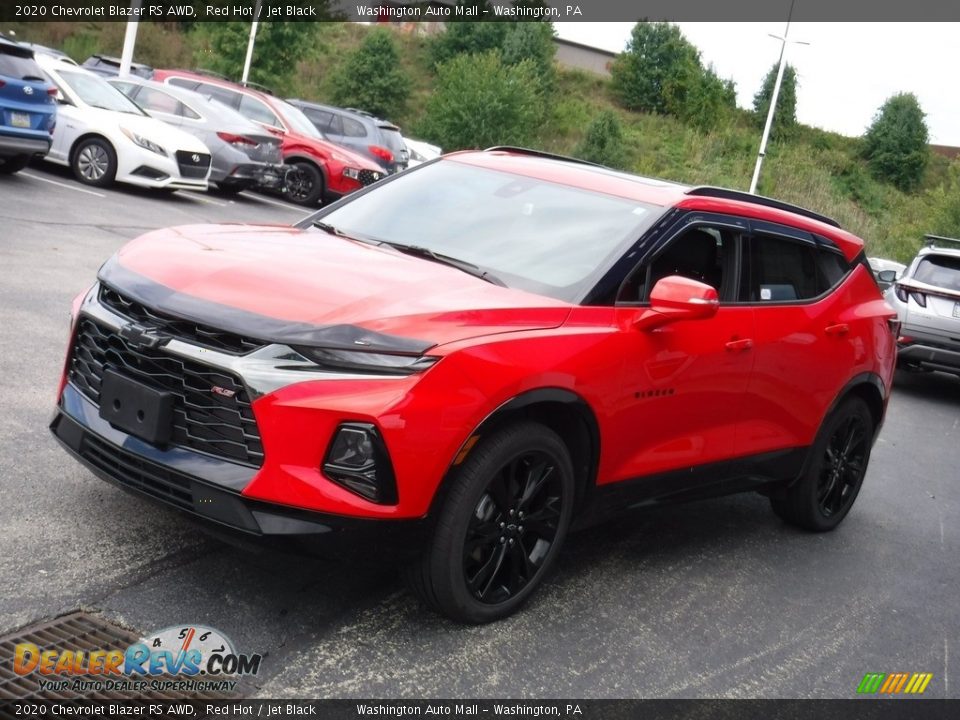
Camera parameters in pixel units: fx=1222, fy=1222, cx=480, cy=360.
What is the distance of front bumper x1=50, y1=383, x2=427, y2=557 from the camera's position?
3951 millimetres

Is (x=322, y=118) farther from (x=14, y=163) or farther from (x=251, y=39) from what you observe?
(x=251, y=39)

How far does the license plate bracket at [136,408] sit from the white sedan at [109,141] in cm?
1335

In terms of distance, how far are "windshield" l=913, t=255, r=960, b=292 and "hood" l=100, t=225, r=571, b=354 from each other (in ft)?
33.9

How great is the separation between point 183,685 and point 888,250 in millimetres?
44449

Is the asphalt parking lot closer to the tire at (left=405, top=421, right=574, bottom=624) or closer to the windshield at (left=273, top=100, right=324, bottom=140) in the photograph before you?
the tire at (left=405, top=421, right=574, bottom=624)

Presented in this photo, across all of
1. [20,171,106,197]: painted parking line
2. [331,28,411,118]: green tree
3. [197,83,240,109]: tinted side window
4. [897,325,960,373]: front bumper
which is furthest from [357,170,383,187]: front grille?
[331,28,411,118]: green tree

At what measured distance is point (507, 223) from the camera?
5.24 meters

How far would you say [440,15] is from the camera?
74.1m

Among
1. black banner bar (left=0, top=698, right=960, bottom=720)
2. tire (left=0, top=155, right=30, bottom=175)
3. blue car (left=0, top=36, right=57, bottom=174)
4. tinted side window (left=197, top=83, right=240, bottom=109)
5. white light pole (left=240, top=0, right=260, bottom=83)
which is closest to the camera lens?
black banner bar (left=0, top=698, right=960, bottom=720)

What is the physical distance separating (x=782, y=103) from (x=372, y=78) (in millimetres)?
25331

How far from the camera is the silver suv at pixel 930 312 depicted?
1346cm

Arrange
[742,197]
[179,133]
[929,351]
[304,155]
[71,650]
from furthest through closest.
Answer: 1. [304,155]
2. [179,133]
3. [929,351]
4. [742,197]
5. [71,650]

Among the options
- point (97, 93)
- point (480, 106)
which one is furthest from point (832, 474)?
point (480, 106)

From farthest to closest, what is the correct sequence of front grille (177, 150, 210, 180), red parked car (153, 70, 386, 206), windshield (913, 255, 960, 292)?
red parked car (153, 70, 386, 206) → front grille (177, 150, 210, 180) → windshield (913, 255, 960, 292)
